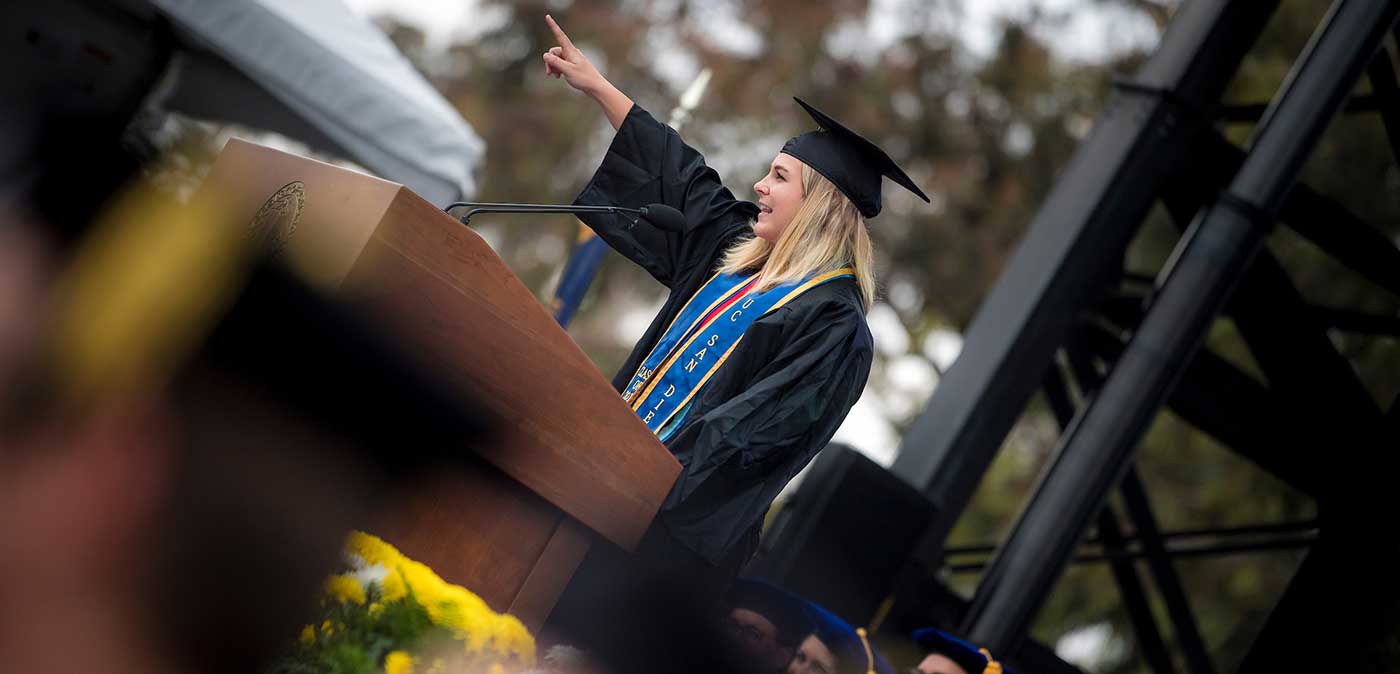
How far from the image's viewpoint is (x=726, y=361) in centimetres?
240

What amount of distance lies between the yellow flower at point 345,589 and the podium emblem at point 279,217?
1.37 feet

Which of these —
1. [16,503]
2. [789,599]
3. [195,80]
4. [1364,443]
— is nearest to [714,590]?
[789,599]

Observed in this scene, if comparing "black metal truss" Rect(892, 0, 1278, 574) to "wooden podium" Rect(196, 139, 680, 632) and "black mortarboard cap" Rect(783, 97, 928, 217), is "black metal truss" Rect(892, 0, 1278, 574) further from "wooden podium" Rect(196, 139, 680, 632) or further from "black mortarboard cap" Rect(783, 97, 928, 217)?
"wooden podium" Rect(196, 139, 680, 632)

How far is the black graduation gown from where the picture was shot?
215 centimetres

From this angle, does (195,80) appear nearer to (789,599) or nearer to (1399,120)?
(789,599)

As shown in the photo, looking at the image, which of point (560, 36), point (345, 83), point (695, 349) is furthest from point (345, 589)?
point (345, 83)

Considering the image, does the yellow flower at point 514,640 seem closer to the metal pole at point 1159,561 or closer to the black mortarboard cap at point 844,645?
the black mortarboard cap at point 844,645

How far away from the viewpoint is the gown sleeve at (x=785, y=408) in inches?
84.4

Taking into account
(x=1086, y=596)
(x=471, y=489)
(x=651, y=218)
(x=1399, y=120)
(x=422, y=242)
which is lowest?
(x=471, y=489)

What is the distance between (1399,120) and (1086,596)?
531 cm

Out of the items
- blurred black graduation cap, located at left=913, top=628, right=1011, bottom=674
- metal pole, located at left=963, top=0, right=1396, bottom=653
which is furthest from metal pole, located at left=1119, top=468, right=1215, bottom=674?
blurred black graduation cap, located at left=913, top=628, right=1011, bottom=674

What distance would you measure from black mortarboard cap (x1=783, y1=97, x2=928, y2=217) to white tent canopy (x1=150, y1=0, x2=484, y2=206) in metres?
2.19

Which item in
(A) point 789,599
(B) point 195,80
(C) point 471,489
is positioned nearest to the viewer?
(C) point 471,489

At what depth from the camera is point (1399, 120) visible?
4.62 metres
